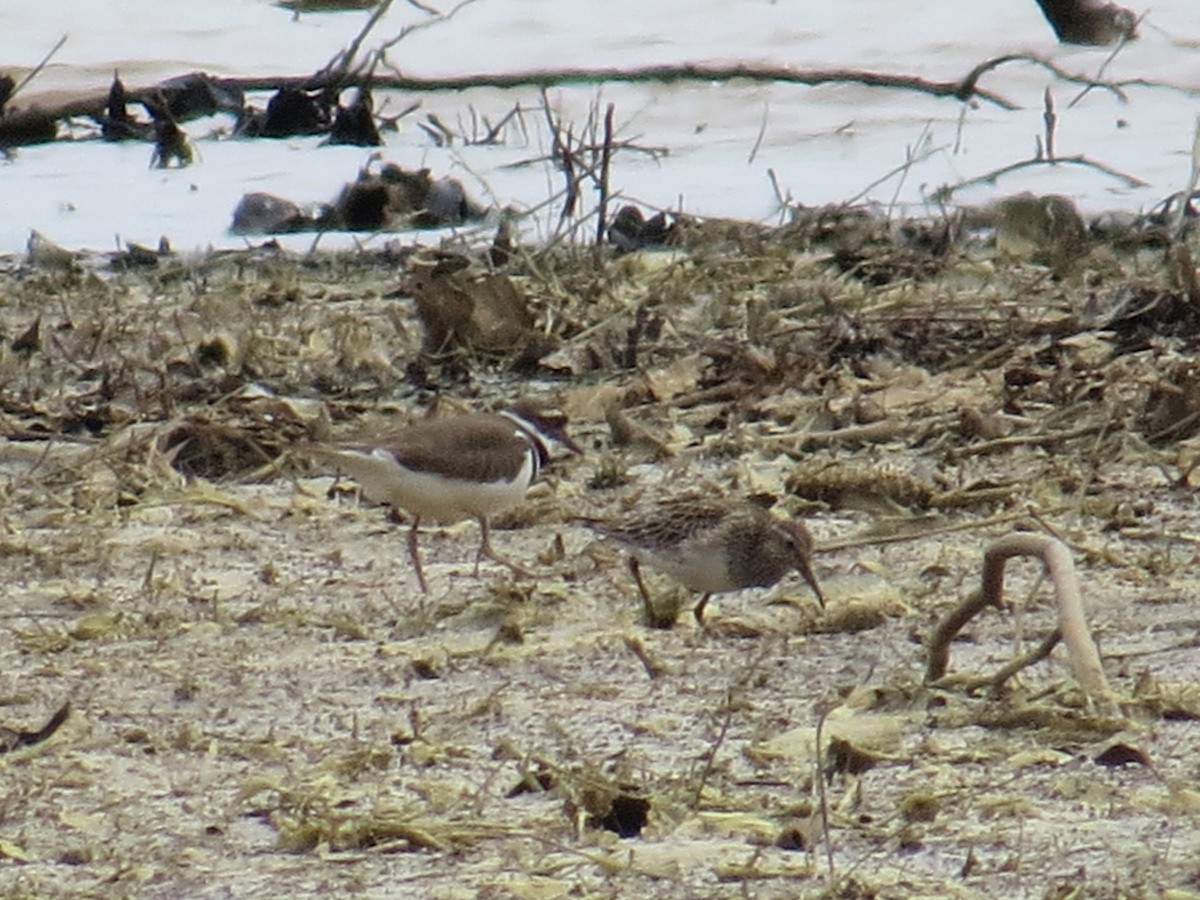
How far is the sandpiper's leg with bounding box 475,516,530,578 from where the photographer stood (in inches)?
234

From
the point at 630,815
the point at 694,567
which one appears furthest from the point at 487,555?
the point at 630,815

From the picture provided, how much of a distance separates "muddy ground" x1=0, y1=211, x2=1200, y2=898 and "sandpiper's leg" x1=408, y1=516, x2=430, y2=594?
0.21ft

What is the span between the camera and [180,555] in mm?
6145

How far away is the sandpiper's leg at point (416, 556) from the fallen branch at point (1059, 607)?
1578mm

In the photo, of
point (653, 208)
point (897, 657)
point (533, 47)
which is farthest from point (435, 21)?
point (897, 657)

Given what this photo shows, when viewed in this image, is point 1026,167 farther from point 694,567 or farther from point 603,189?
point 694,567

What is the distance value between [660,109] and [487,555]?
6.33m

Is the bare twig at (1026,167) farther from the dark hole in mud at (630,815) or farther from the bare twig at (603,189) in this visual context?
the dark hole in mud at (630,815)

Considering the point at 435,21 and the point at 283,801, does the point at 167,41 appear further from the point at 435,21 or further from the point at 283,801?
the point at 283,801

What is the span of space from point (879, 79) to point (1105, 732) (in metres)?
8.01

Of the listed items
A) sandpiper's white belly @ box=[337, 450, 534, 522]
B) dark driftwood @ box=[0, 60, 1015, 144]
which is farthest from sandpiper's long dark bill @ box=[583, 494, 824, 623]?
dark driftwood @ box=[0, 60, 1015, 144]

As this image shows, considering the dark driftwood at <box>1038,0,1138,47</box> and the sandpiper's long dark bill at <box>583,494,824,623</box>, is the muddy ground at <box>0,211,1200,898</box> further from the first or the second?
the dark driftwood at <box>1038,0,1138,47</box>

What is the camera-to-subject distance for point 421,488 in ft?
20.2

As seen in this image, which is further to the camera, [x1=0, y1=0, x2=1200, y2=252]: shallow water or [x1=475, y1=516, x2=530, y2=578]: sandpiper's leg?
[x1=0, y1=0, x2=1200, y2=252]: shallow water
